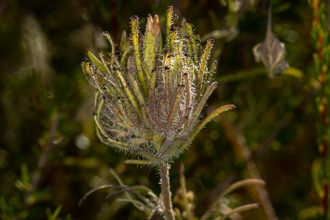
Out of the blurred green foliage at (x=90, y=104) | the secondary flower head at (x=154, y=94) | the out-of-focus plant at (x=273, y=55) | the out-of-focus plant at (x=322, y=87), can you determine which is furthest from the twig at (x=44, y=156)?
the out-of-focus plant at (x=322, y=87)

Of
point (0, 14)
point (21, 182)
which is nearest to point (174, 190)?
point (21, 182)

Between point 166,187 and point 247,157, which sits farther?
point 247,157

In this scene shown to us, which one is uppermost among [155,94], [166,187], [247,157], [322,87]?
[155,94]

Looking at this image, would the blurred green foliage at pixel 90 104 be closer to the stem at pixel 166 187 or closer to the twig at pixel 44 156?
the twig at pixel 44 156

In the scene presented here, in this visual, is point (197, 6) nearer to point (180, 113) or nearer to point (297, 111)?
point (297, 111)

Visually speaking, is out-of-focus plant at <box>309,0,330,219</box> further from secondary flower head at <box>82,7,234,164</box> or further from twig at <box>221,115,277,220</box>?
secondary flower head at <box>82,7,234,164</box>

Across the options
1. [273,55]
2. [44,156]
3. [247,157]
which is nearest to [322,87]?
[273,55]

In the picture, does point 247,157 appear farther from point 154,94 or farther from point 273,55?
point 154,94

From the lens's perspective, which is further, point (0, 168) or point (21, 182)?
point (0, 168)
